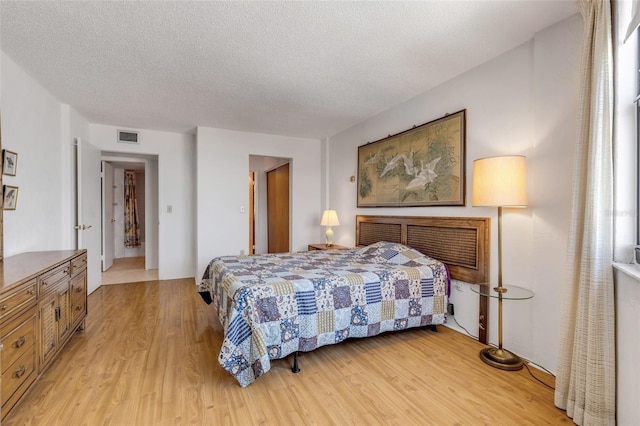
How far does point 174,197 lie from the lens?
5.00 metres

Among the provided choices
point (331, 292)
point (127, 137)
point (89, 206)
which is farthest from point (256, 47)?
point (127, 137)

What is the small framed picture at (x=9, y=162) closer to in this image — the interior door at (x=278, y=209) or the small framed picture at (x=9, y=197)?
the small framed picture at (x=9, y=197)

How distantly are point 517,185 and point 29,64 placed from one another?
404 cm

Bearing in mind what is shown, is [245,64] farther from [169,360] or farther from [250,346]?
[169,360]

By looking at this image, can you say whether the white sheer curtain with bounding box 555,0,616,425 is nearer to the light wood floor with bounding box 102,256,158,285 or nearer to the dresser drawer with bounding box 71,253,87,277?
the dresser drawer with bounding box 71,253,87,277

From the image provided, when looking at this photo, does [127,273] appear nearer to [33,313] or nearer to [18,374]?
[33,313]

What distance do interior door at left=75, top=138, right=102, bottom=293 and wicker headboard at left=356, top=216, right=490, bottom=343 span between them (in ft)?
12.2


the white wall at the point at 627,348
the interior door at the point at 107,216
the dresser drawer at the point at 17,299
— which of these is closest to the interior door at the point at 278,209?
the interior door at the point at 107,216

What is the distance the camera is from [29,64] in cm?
260

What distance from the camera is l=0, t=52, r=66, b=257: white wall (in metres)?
2.49

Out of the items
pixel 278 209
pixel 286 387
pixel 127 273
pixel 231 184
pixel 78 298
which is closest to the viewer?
pixel 286 387

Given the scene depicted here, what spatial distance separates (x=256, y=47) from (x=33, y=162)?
2428 mm

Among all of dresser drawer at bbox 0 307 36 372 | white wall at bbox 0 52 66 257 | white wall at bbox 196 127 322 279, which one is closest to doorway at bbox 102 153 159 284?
white wall at bbox 196 127 322 279

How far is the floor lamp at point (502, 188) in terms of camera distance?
2.12 meters
